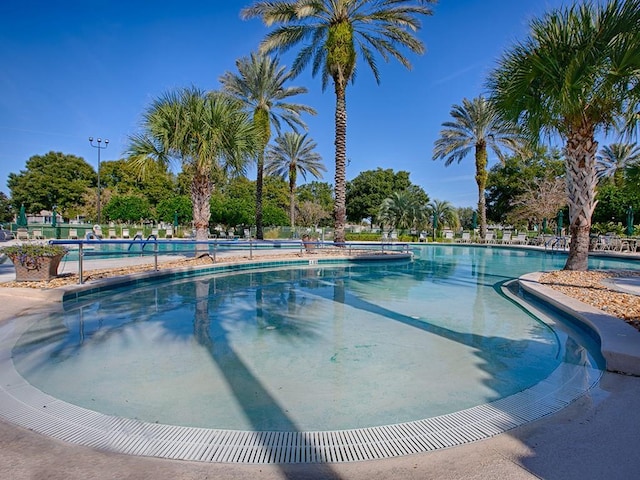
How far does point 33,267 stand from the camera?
7148mm

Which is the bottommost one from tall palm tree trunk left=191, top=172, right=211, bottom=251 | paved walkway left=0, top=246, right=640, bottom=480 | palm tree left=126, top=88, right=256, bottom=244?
paved walkway left=0, top=246, right=640, bottom=480

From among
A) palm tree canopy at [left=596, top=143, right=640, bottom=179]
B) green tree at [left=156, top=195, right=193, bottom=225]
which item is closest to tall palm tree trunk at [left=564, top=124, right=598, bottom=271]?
palm tree canopy at [left=596, top=143, right=640, bottom=179]

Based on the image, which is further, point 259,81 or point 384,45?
point 259,81

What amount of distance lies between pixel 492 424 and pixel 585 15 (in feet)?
28.7

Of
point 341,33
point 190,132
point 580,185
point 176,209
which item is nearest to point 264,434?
point 580,185

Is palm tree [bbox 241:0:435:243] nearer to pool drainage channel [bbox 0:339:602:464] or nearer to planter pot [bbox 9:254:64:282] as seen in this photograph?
planter pot [bbox 9:254:64:282]

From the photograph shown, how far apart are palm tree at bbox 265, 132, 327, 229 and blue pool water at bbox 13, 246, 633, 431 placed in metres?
24.7

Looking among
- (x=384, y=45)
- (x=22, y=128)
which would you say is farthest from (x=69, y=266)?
(x=22, y=128)

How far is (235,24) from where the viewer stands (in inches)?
696

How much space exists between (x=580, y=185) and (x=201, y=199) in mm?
11040

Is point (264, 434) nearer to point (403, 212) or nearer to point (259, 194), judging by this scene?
point (259, 194)

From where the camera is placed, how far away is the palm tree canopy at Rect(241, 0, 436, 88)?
15023 millimetres

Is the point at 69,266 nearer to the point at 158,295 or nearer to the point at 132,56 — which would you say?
the point at 158,295

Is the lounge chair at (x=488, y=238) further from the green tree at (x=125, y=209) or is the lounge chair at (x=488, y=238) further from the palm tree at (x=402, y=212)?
the green tree at (x=125, y=209)
